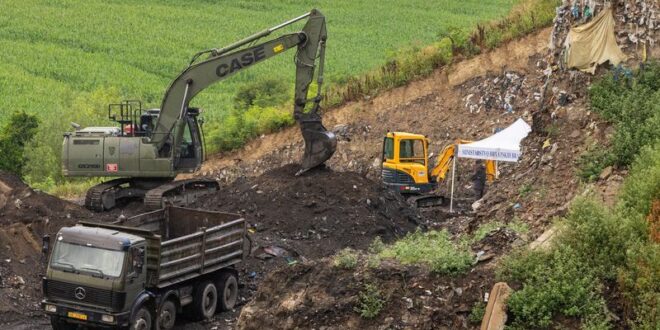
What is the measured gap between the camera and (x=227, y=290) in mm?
20797

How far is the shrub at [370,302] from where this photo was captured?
13.9 metres

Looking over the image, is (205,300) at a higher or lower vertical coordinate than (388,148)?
lower

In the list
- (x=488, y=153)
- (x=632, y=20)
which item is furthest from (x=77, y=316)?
(x=488, y=153)

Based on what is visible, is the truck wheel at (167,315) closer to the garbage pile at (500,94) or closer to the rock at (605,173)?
the rock at (605,173)

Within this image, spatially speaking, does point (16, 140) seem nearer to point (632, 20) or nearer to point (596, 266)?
point (632, 20)

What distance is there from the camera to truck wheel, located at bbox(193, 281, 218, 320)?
19891 mm

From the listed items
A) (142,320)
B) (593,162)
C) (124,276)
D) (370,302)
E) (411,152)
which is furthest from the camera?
(411,152)

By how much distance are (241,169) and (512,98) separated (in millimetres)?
10011

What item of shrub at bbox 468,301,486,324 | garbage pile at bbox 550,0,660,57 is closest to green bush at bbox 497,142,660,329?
shrub at bbox 468,301,486,324

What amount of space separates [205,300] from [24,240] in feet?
18.7

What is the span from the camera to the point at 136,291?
18.0 meters

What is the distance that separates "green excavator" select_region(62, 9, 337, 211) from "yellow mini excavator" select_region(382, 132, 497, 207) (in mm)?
4007

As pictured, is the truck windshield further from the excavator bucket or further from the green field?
the green field

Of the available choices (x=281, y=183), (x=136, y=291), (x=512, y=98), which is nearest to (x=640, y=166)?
(x=136, y=291)
